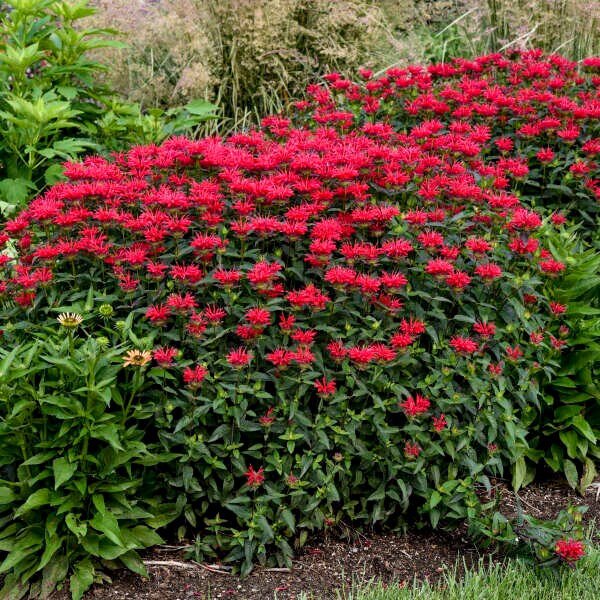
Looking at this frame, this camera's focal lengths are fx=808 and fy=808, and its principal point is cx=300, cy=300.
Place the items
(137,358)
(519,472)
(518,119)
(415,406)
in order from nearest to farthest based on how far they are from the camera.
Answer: (137,358), (415,406), (519,472), (518,119)

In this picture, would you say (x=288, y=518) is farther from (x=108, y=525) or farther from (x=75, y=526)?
(x=75, y=526)

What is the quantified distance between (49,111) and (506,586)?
122 inches

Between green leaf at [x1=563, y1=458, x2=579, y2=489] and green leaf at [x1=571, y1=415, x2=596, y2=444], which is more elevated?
green leaf at [x1=571, y1=415, x2=596, y2=444]

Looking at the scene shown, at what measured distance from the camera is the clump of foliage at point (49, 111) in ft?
14.1

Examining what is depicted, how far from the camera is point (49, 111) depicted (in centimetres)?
413

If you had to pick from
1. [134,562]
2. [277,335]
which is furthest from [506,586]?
[134,562]

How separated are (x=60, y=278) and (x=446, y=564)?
1866mm

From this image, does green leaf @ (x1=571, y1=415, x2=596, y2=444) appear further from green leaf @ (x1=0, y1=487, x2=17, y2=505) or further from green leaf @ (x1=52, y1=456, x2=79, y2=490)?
green leaf @ (x1=0, y1=487, x2=17, y2=505)

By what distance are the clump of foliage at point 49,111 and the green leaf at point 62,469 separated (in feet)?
5.75

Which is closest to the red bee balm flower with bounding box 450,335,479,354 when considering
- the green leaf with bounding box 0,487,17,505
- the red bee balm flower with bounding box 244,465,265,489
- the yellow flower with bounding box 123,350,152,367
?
the red bee balm flower with bounding box 244,465,265,489

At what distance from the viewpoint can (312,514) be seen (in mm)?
3055

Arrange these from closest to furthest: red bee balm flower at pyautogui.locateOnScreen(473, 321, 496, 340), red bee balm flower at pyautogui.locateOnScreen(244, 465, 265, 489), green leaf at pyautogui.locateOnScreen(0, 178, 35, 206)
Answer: red bee balm flower at pyautogui.locateOnScreen(244, 465, 265, 489) → red bee balm flower at pyautogui.locateOnScreen(473, 321, 496, 340) → green leaf at pyautogui.locateOnScreen(0, 178, 35, 206)

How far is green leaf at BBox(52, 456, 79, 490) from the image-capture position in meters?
2.66

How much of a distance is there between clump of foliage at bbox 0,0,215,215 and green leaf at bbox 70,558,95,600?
6.43 ft
